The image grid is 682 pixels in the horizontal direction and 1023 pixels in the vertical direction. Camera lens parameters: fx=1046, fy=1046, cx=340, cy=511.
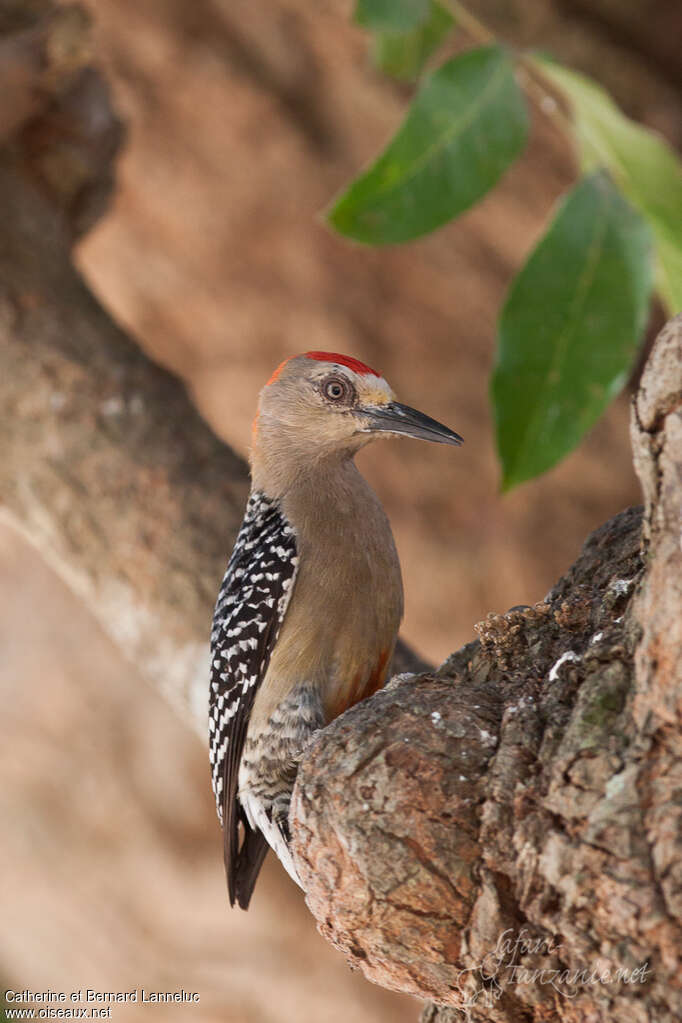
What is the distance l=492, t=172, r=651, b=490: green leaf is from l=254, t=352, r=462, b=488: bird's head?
27 centimetres

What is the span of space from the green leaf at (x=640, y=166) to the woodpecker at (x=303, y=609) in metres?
0.80

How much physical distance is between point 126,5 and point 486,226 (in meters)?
1.98

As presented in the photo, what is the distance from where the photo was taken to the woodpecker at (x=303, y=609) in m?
2.39

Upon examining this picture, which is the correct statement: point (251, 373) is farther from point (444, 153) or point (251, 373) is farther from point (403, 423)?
point (403, 423)

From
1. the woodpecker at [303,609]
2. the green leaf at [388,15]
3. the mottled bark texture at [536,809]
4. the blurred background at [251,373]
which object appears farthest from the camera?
the blurred background at [251,373]

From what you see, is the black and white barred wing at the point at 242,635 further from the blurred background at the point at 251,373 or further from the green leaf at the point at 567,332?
the blurred background at the point at 251,373

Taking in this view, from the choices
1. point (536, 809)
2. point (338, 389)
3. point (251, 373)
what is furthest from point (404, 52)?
point (536, 809)

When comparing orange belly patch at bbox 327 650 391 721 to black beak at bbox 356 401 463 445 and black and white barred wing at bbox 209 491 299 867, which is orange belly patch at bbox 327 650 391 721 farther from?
black beak at bbox 356 401 463 445

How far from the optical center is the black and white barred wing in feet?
7.88

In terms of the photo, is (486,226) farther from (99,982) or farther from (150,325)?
(99,982)

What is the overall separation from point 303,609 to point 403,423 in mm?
495

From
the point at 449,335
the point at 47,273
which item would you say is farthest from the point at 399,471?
the point at 47,273

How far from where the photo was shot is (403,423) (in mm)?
2461

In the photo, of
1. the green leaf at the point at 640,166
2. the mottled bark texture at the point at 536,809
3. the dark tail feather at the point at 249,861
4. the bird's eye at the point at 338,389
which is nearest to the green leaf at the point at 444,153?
the green leaf at the point at 640,166
